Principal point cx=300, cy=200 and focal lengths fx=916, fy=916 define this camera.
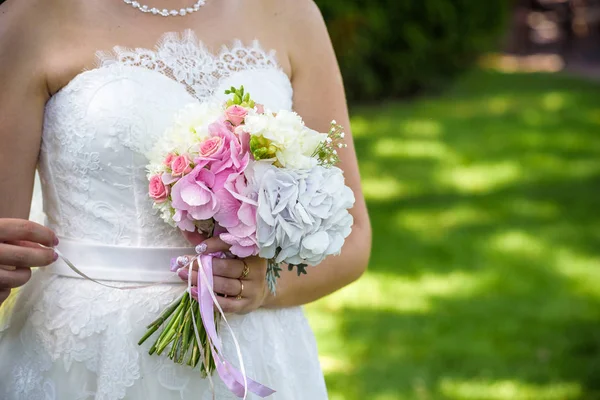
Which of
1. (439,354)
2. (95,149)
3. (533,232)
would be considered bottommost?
(533,232)

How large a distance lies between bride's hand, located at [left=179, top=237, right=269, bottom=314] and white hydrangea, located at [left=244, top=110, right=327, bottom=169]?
0.85 ft

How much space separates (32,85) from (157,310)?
2.08ft

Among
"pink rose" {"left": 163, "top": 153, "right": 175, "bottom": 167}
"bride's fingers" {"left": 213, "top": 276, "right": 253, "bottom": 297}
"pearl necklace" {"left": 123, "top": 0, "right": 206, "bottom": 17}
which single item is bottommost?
"bride's fingers" {"left": 213, "top": 276, "right": 253, "bottom": 297}

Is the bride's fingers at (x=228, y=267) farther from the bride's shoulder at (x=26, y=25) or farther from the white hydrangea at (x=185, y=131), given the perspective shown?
the bride's shoulder at (x=26, y=25)

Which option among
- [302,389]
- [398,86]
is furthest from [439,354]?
[398,86]

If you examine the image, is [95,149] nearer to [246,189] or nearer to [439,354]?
[246,189]

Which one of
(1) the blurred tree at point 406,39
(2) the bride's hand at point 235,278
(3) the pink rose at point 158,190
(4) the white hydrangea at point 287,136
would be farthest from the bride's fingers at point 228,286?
(1) the blurred tree at point 406,39

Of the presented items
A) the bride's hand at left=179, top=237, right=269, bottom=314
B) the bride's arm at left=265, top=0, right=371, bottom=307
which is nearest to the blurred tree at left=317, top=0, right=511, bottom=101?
the bride's arm at left=265, top=0, right=371, bottom=307

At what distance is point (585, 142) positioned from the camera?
1032cm

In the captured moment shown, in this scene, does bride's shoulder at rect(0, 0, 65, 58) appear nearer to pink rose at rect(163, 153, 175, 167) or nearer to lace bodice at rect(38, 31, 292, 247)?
lace bodice at rect(38, 31, 292, 247)

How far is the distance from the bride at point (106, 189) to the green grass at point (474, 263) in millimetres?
2893

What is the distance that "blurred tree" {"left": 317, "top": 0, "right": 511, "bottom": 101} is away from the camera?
10773 millimetres

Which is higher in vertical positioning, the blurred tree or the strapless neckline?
the strapless neckline

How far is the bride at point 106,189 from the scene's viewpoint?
2.22 m
